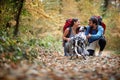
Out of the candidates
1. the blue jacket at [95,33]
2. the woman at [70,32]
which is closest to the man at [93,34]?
the blue jacket at [95,33]

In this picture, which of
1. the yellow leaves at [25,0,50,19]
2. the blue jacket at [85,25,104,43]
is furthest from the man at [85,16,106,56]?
the yellow leaves at [25,0,50,19]

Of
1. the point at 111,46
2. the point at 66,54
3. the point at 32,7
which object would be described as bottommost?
the point at 111,46

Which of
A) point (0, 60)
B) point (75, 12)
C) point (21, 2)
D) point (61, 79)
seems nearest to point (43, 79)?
point (61, 79)

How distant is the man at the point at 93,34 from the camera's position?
12344 millimetres

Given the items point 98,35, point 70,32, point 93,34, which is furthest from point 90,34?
point 70,32

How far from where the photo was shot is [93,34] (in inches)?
496

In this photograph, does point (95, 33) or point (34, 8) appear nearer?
point (34, 8)

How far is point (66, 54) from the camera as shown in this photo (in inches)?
489

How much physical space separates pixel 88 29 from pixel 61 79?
766 centimetres

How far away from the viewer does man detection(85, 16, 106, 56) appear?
40.5 ft

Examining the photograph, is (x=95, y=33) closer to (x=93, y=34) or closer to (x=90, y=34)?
(x=93, y=34)

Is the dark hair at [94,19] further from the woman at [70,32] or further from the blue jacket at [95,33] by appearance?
the woman at [70,32]

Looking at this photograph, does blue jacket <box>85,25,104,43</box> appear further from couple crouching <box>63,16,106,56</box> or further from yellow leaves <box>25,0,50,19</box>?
yellow leaves <box>25,0,50,19</box>

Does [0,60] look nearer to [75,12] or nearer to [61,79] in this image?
[61,79]
